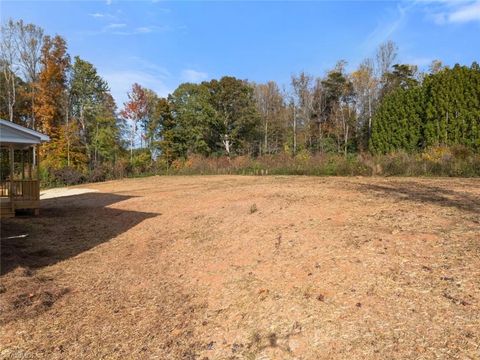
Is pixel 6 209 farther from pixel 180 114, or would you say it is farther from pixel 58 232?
pixel 180 114

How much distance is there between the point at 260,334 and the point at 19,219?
30.1ft

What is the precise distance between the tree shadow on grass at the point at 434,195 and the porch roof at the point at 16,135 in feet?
29.7

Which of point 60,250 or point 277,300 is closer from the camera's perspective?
point 277,300

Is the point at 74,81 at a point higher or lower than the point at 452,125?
higher

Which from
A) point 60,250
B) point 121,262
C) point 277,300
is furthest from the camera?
point 60,250

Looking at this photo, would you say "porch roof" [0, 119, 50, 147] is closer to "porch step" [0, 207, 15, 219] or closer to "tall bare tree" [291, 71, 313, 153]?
"porch step" [0, 207, 15, 219]

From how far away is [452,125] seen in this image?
20672mm

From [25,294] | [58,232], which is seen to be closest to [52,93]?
[58,232]

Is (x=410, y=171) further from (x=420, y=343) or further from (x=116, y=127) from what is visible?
(x=116, y=127)

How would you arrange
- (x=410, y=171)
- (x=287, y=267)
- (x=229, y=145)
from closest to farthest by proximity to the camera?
1. (x=287, y=267)
2. (x=410, y=171)
3. (x=229, y=145)

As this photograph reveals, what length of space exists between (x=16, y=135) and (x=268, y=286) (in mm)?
9521

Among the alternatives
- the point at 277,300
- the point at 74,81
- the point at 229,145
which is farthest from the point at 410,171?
the point at 74,81

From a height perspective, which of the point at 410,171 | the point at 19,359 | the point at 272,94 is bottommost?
the point at 19,359

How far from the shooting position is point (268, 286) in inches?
171
